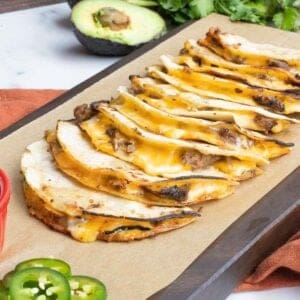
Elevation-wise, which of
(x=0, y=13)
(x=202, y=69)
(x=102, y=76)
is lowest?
(x=0, y=13)

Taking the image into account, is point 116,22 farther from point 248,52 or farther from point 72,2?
point 248,52

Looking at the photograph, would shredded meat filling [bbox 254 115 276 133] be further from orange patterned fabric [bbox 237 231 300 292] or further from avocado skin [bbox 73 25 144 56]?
avocado skin [bbox 73 25 144 56]

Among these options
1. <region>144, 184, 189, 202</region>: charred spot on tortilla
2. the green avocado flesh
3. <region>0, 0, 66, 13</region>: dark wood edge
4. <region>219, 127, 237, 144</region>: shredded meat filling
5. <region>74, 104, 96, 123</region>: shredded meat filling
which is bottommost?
<region>0, 0, 66, 13</region>: dark wood edge

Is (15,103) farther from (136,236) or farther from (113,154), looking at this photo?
(136,236)

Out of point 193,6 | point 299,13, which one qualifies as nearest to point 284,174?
point 193,6

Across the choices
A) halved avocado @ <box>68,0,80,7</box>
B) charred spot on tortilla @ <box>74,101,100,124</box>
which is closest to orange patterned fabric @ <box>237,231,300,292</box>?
charred spot on tortilla @ <box>74,101,100,124</box>

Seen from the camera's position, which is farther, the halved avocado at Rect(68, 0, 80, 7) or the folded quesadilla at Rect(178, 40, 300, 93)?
the halved avocado at Rect(68, 0, 80, 7)

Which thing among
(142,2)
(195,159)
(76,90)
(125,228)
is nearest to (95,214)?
(125,228)
